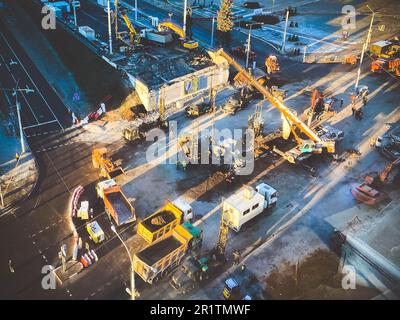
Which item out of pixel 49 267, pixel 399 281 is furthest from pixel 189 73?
pixel 399 281

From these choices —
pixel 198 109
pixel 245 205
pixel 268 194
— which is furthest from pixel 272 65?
pixel 245 205

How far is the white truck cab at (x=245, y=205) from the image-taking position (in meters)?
38.2

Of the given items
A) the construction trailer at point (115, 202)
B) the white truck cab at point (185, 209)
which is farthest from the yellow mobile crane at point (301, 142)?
the construction trailer at point (115, 202)

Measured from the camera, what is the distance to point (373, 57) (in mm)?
75875

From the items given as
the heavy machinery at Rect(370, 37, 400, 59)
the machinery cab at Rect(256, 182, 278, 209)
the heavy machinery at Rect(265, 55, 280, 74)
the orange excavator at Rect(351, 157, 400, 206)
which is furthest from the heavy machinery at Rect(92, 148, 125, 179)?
the heavy machinery at Rect(370, 37, 400, 59)

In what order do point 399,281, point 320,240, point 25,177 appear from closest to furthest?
point 399,281 → point 320,240 → point 25,177

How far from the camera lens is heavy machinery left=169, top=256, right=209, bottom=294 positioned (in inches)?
1336

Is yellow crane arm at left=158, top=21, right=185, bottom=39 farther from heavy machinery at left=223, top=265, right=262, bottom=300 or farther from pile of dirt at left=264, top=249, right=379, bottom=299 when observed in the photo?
heavy machinery at left=223, top=265, right=262, bottom=300

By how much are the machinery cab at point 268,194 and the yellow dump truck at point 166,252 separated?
7718 mm

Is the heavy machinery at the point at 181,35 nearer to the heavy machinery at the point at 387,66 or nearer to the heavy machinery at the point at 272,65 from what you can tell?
the heavy machinery at the point at 272,65

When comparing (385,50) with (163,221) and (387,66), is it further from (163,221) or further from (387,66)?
(163,221)

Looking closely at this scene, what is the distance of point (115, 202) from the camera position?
4056 cm

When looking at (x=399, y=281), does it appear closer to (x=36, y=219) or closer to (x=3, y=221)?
(x=36, y=219)

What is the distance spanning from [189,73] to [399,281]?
39600 millimetres
